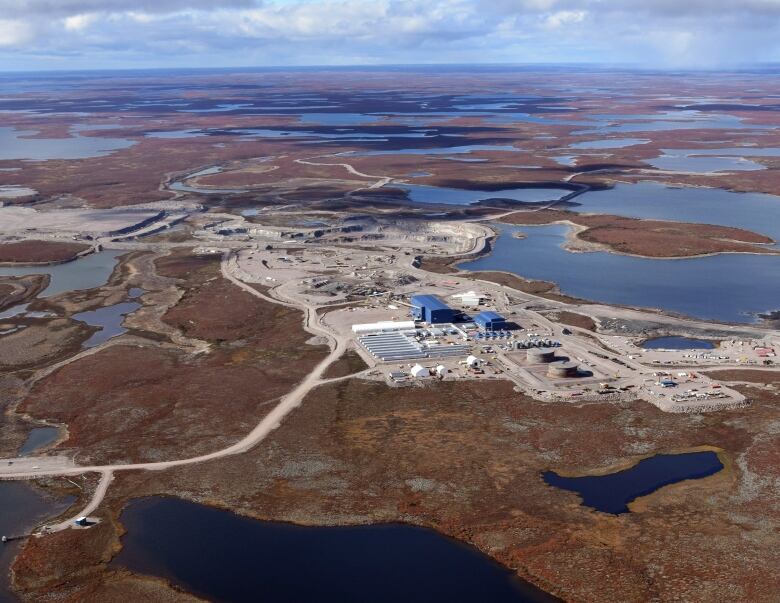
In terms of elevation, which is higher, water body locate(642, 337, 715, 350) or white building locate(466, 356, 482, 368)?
white building locate(466, 356, 482, 368)

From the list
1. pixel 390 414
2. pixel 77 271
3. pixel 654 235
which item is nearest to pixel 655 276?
Result: pixel 654 235

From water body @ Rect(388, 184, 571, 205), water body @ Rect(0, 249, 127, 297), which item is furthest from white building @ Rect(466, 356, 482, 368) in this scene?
water body @ Rect(388, 184, 571, 205)

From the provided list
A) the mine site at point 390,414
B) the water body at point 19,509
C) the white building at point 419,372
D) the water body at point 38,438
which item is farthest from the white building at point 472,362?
the water body at point 19,509

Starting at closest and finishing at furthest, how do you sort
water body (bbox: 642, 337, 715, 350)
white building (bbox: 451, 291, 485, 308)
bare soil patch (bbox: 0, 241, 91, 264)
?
water body (bbox: 642, 337, 715, 350) < white building (bbox: 451, 291, 485, 308) < bare soil patch (bbox: 0, 241, 91, 264)

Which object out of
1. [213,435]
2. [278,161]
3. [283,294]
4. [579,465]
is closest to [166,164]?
[278,161]

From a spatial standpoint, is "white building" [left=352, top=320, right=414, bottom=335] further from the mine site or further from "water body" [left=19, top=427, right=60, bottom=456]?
"water body" [left=19, top=427, right=60, bottom=456]

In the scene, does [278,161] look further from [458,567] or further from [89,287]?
[458,567]

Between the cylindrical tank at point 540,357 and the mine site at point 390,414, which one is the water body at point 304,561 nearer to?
the mine site at point 390,414
